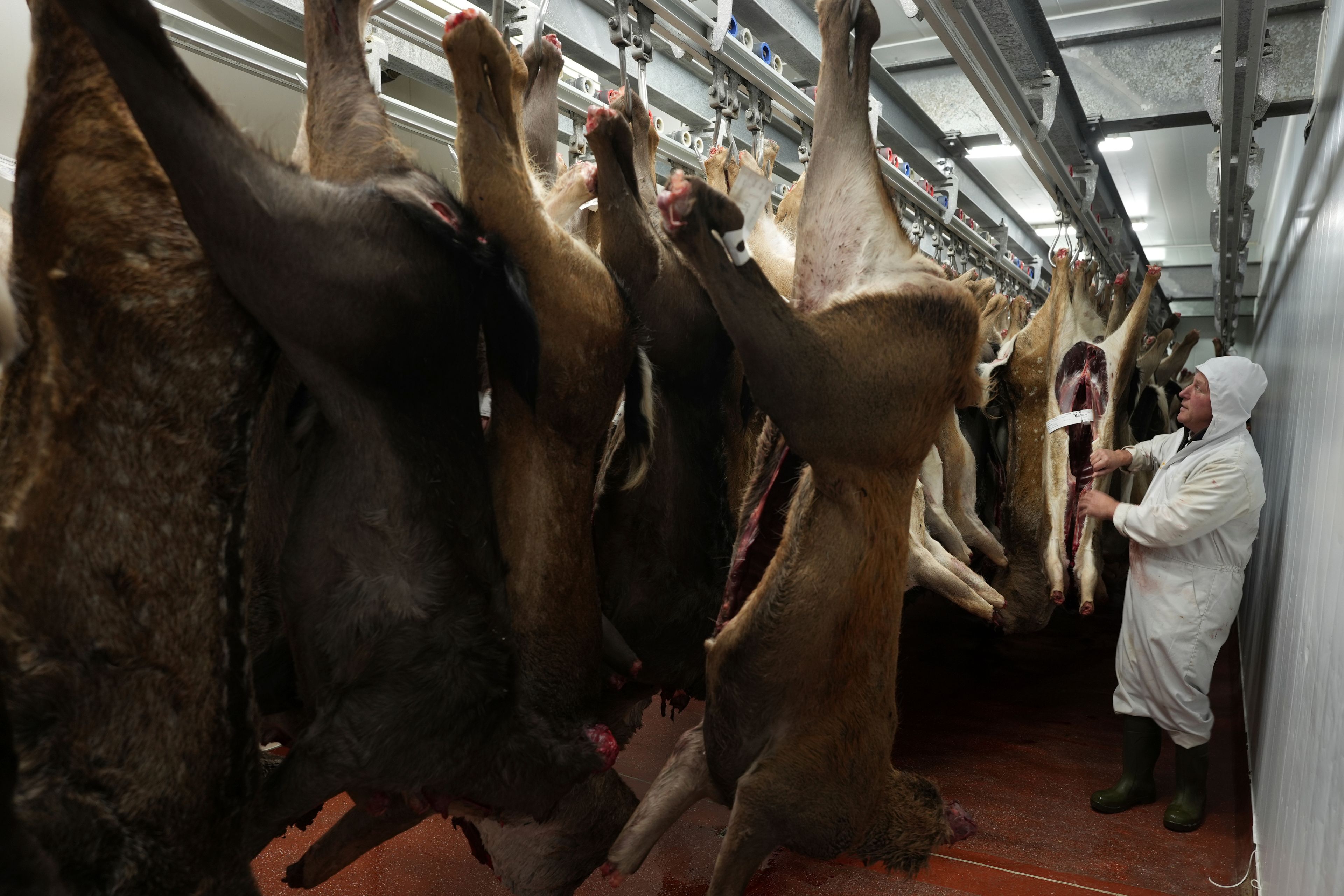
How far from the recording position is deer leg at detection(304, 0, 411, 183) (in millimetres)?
1446

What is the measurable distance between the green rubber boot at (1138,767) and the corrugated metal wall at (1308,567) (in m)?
0.41

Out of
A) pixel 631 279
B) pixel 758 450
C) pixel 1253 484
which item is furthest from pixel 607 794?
pixel 1253 484

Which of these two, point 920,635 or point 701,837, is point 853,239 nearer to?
point 701,837

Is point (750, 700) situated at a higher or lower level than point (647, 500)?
lower

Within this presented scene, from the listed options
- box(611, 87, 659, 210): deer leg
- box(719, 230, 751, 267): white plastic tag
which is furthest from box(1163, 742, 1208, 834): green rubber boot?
box(719, 230, 751, 267): white plastic tag

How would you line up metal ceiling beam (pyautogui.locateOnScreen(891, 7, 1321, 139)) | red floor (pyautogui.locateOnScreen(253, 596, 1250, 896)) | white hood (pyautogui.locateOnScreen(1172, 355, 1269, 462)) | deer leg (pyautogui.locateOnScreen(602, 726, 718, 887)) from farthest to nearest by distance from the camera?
1. metal ceiling beam (pyautogui.locateOnScreen(891, 7, 1321, 139))
2. white hood (pyautogui.locateOnScreen(1172, 355, 1269, 462))
3. red floor (pyautogui.locateOnScreen(253, 596, 1250, 896))
4. deer leg (pyautogui.locateOnScreen(602, 726, 718, 887))

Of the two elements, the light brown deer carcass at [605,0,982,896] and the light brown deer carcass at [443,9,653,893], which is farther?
the light brown deer carcass at [605,0,982,896]

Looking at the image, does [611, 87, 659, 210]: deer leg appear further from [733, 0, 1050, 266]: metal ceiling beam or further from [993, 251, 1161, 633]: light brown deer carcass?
[993, 251, 1161, 633]: light brown deer carcass

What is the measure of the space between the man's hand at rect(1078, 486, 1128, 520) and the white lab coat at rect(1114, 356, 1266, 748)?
0.04 meters

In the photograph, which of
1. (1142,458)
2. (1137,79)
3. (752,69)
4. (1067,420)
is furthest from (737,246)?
(1137,79)

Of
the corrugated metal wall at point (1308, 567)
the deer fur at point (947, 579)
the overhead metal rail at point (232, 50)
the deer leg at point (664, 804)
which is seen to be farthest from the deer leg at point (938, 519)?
the overhead metal rail at point (232, 50)

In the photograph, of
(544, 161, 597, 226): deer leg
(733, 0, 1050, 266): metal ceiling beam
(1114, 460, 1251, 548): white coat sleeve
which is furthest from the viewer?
(1114, 460, 1251, 548): white coat sleeve

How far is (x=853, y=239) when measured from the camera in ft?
6.01

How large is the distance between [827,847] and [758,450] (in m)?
0.92
